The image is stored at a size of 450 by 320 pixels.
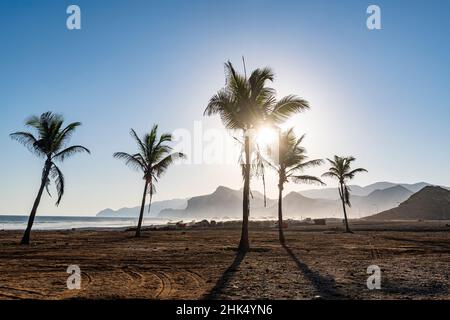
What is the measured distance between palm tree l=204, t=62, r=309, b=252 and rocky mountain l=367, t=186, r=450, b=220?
11544cm

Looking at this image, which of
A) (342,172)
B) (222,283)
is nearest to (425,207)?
(342,172)

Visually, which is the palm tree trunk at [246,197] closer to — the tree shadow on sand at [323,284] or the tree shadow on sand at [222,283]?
the tree shadow on sand at [222,283]

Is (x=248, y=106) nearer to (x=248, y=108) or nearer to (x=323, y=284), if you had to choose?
(x=248, y=108)

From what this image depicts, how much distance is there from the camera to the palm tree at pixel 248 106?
17.7 m

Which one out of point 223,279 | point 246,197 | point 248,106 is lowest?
point 223,279

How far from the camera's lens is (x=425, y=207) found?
121m

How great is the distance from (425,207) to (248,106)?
12659 centimetres

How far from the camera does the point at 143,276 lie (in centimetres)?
942

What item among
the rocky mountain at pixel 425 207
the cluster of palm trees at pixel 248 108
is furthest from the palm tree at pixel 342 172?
the rocky mountain at pixel 425 207

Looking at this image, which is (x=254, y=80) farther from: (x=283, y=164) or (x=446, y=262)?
(x=446, y=262)

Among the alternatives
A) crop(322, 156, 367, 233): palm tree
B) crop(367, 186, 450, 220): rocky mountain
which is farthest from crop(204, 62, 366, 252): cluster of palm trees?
crop(367, 186, 450, 220): rocky mountain
